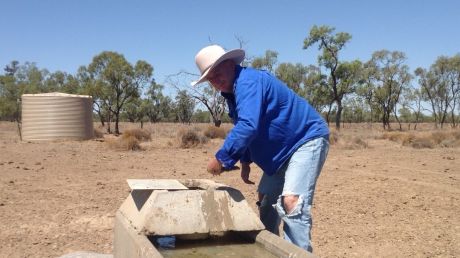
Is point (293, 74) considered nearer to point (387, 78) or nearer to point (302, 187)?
point (387, 78)

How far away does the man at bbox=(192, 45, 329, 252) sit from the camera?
3299mm

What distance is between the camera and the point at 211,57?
3496 millimetres

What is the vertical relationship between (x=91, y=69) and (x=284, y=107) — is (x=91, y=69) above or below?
above

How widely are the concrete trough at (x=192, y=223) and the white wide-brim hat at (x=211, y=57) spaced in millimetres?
876

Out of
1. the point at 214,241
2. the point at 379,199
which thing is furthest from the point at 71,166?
the point at 214,241

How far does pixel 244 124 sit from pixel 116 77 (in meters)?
33.0

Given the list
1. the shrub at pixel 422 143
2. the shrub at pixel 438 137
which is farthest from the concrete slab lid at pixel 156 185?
the shrub at pixel 438 137

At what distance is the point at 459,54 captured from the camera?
45719mm

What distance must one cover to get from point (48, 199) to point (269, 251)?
534 cm

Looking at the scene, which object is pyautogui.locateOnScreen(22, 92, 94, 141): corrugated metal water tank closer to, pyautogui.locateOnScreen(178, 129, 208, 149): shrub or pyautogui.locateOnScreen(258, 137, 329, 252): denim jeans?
pyautogui.locateOnScreen(178, 129, 208, 149): shrub

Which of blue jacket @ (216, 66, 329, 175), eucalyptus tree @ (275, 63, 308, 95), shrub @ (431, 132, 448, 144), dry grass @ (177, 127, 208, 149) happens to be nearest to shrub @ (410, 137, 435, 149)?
shrub @ (431, 132, 448, 144)

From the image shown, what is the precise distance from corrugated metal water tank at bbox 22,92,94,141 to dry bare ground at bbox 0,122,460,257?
8017mm

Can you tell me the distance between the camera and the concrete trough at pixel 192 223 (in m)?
3.30

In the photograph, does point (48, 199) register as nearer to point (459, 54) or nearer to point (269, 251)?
point (269, 251)
